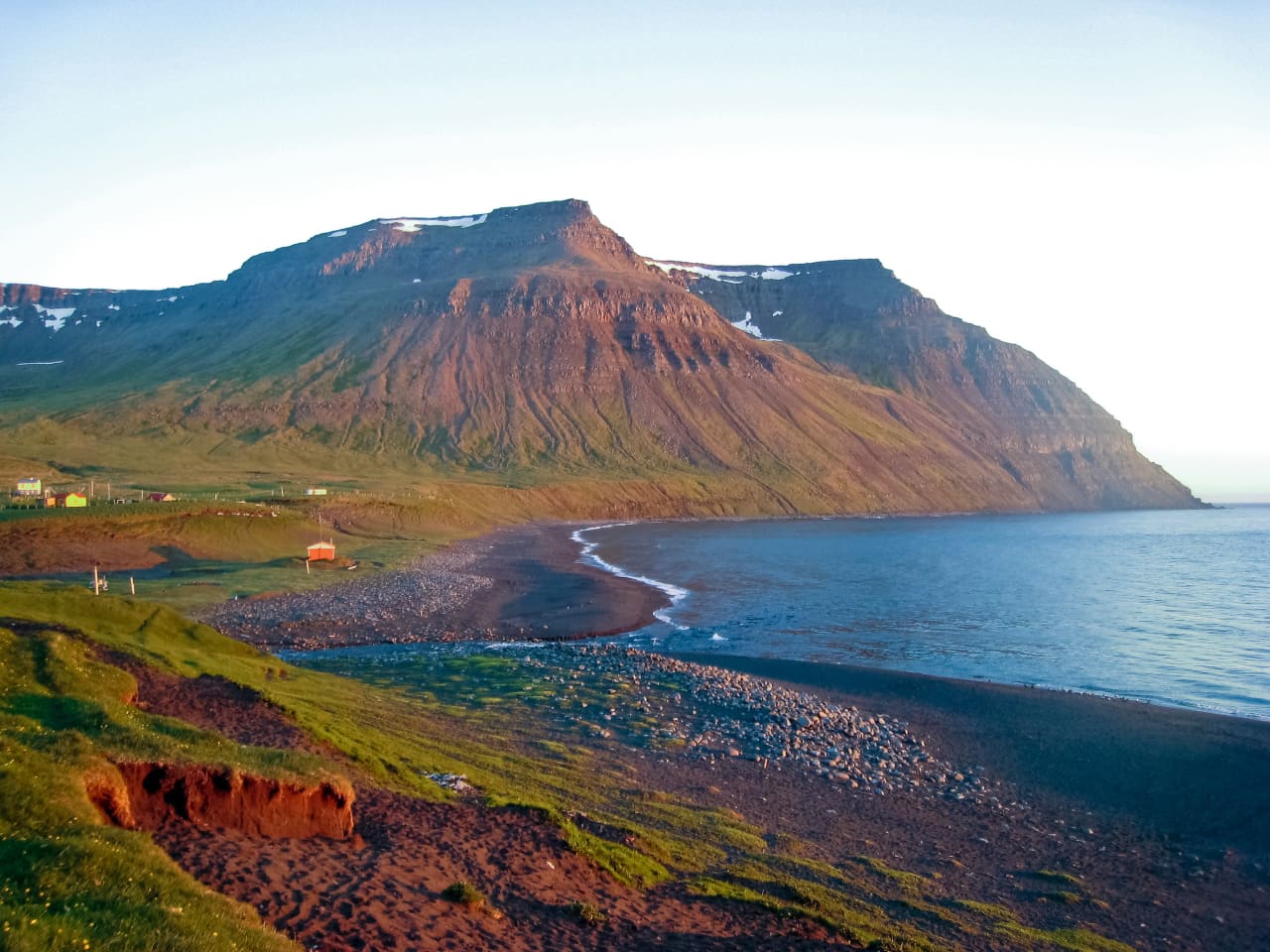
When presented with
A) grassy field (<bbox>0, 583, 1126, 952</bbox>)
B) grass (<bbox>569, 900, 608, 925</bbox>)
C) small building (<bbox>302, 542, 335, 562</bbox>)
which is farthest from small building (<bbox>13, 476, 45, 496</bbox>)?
grass (<bbox>569, 900, 608, 925</bbox>)

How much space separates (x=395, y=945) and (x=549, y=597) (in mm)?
52922

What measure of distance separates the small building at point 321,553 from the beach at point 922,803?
959 inches

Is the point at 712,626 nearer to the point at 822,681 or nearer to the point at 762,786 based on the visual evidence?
the point at 822,681

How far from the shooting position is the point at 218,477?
13338 centimetres

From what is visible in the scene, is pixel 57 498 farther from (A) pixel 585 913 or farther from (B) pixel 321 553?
(A) pixel 585 913

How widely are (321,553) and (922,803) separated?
190ft

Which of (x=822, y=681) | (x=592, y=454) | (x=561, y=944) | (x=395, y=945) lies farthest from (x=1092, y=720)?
(x=592, y=454)

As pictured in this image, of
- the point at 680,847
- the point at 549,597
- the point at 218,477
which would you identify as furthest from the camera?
the point at 218,477

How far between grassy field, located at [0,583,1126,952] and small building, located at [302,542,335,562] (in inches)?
1466

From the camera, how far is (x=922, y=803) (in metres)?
26.5

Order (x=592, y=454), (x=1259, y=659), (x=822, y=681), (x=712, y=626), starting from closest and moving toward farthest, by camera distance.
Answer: (x=822, y=681), (x=1259, y=659), (x=712, y=626), (x=592, y=454)

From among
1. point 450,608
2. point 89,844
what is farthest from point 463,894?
point 450,608

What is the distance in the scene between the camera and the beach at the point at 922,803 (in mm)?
15992

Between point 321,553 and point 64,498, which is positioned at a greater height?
point 64,498
